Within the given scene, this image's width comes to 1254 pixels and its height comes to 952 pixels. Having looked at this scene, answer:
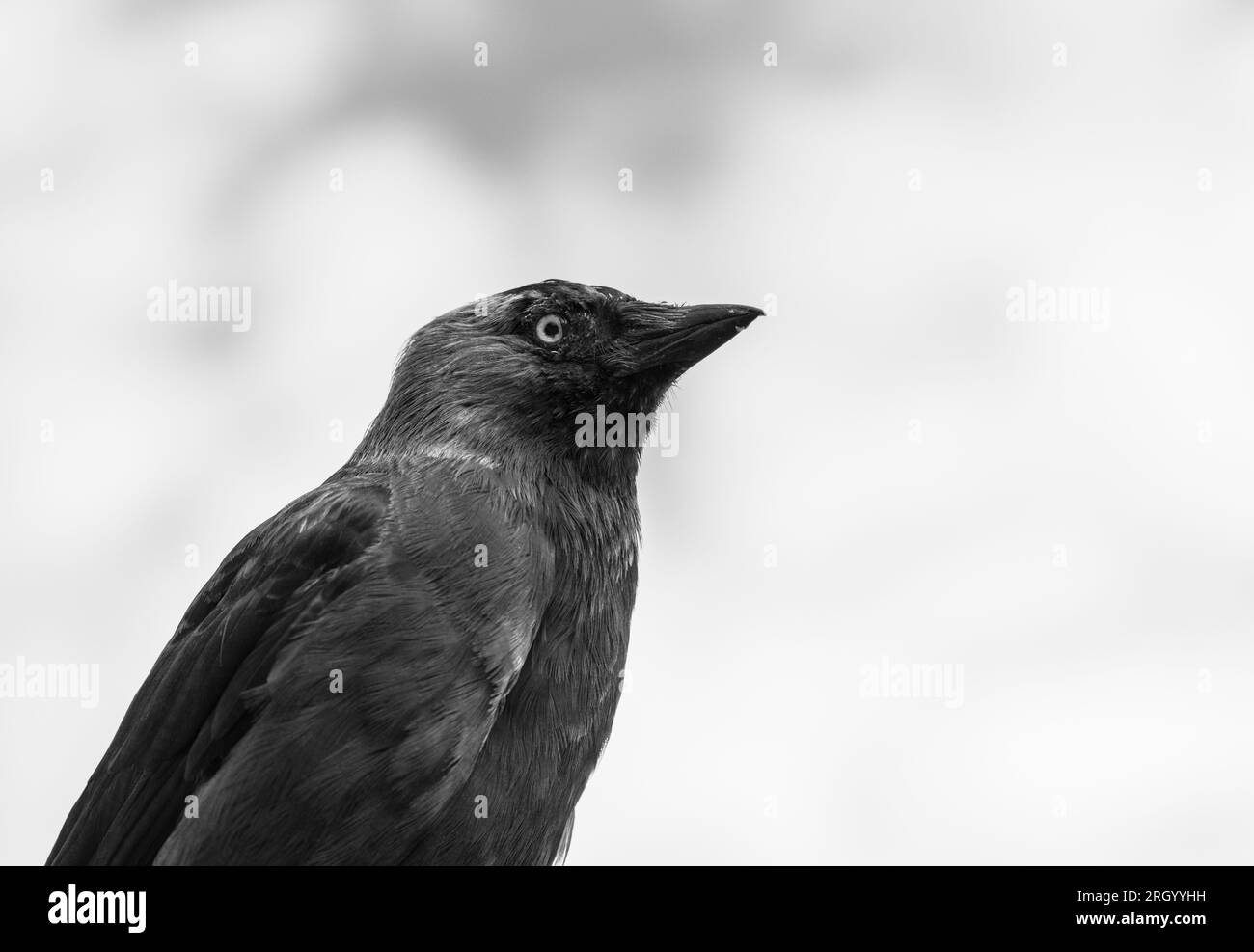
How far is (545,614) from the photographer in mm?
5957

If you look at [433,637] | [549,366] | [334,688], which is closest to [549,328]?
[549,366]

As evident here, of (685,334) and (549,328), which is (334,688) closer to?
(549,328)

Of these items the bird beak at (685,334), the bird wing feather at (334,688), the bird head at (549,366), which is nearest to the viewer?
the bird wing feather at (334,688)

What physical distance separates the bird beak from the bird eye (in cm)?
39

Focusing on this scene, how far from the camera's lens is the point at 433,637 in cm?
555

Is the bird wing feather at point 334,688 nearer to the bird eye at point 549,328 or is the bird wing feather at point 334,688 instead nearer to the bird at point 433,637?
the bird at point 433,637

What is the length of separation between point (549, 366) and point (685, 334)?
0.77m

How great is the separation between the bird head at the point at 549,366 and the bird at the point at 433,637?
1 centimetres

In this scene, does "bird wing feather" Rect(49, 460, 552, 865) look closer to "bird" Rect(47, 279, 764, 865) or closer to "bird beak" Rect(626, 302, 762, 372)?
"bird" Rect(47, 279, 764, 865)

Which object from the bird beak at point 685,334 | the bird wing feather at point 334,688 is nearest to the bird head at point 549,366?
the bird beak at point 685,334

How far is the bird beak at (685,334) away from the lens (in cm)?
693

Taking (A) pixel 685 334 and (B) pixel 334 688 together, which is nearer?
(B) pixel 334 688

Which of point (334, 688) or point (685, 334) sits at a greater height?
point (685, 334)

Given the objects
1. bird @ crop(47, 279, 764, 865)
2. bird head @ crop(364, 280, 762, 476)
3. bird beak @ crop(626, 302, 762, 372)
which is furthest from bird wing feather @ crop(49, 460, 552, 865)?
bird beak @ crop(626, 302, 762, 372)
